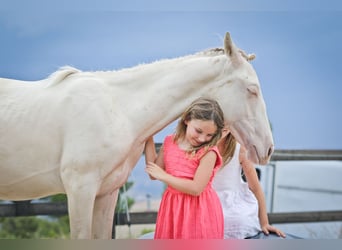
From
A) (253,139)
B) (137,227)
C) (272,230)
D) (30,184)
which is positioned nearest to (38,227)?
(137,227)

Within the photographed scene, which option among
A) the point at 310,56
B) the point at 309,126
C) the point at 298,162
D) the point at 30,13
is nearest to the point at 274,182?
the point at 298,162

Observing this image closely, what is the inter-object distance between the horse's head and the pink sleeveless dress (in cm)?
13

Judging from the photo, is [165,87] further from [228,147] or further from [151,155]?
[228,147]

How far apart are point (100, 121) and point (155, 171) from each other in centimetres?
24

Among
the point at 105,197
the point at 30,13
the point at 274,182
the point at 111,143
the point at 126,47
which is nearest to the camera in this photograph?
the point at 111,143

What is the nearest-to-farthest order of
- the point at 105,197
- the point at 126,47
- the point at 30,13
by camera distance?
1. the point at 105,197
2. the point at 30,13
3. the point at 126,47

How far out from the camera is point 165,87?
129 centimetres

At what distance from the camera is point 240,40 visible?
2.06 metres

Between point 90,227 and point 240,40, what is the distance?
1.30 meters

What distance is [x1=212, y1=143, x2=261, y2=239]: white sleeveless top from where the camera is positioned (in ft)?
4.64

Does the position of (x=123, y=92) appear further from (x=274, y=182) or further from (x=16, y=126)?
(x=274, y=182)

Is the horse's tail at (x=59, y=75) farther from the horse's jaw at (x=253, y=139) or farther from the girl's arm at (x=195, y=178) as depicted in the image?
the horse's jaw at (x=253, y=139)

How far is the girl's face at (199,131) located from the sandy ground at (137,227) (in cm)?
130

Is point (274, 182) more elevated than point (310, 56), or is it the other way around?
point (310, 56)
